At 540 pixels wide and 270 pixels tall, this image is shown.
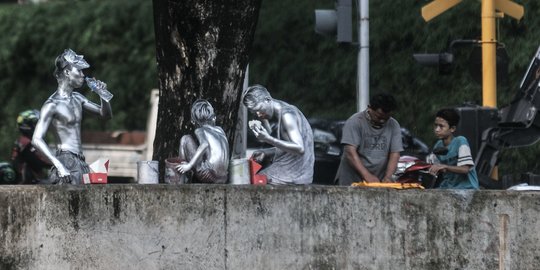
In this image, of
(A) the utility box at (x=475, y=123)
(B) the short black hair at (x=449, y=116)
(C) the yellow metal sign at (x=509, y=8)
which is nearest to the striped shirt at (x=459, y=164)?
(B) the short black hair at (x=449, y=116)

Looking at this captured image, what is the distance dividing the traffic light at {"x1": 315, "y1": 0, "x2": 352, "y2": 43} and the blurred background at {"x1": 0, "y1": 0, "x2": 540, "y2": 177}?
5.23ft

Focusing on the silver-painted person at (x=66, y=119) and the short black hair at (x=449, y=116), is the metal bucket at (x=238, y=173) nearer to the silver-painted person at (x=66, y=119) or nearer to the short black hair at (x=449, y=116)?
the silver-painted person at (x=66, y=119)

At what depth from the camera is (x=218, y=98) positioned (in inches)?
426

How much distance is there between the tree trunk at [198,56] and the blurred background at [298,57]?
18.7 feet

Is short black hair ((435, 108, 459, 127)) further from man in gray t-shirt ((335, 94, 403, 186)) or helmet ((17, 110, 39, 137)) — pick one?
helmet ((17, 110, 39, 137))

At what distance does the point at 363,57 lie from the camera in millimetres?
15906

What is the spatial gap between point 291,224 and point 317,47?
14.1 meters

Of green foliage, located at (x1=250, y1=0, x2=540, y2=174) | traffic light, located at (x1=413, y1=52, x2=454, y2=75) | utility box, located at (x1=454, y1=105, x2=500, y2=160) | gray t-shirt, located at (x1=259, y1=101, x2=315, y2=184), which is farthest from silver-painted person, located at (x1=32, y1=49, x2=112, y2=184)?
green foliage, located at (x1=250, y1=0, x2=540, y2=174)

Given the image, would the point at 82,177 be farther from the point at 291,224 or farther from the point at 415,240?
the point at 415,240

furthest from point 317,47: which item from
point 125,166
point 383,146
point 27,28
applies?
point 383,146

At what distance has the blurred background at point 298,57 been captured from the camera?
19.3 meters

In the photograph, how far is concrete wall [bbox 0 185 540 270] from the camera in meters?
8.35

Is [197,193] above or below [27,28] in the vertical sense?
below

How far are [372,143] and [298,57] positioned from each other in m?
12.0
